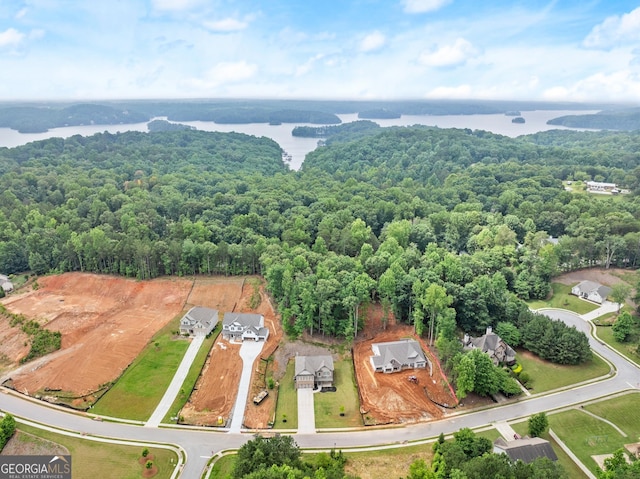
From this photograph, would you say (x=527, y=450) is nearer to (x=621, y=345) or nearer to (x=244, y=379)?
(x=244, y=379)

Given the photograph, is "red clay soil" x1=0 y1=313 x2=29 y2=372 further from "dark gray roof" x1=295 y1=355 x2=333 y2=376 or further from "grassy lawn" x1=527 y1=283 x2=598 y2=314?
"grassy lawn" x1=527 y1=283 x2=598 y2=314

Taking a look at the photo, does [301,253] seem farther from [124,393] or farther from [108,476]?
[108,476]

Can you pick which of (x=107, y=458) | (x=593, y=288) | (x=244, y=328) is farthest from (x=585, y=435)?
(x=107, y=458)

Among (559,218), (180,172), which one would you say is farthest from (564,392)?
(180,172)

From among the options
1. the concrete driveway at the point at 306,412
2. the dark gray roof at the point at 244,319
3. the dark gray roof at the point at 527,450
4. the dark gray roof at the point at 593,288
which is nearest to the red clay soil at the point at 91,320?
the dark gray roof at the point at 244,319

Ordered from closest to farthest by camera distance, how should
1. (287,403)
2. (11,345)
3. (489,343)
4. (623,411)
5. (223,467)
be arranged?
(223,467) → (623,411) → (287,403) → (489,343) → (11,345)

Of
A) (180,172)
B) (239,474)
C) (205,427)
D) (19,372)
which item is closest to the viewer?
(239,474)
